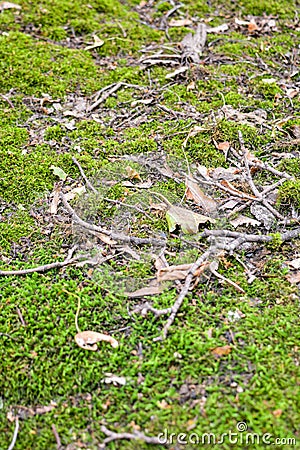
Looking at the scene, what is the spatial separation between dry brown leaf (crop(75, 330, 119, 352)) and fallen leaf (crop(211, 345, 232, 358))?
45cm

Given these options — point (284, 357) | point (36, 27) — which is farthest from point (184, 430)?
point (36, 27)

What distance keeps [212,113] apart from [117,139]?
74 cm

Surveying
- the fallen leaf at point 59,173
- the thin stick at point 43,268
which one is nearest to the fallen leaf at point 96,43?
the fallen leaf at point 59,173

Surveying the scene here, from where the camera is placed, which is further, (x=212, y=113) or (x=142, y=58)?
(x=142, y=58)

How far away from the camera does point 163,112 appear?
395cm

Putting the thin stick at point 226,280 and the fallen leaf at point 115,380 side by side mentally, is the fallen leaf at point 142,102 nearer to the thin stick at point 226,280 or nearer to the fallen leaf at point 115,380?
the thin stick at point 226,280

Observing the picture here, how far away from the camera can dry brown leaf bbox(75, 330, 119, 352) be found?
2.42 metres

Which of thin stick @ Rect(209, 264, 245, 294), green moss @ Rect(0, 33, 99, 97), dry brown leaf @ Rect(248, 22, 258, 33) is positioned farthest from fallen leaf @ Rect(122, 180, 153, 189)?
dry brown leaf @ Rect(248, 22, 258, 33)

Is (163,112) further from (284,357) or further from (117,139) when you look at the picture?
(284,357)

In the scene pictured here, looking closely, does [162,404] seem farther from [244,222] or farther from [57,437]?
[244,222]

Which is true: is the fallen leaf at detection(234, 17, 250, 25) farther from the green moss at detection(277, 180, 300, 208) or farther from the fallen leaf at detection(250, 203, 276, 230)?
the fallen leaf at detection(250, 203, 276, 230)

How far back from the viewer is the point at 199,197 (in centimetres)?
317

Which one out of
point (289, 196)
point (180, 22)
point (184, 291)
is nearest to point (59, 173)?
point (184, 291)

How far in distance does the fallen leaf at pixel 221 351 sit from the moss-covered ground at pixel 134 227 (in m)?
0.01
